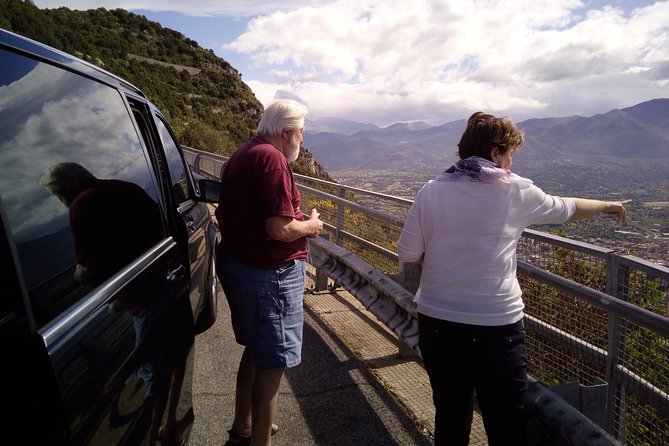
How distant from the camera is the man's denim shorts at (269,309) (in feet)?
8.43

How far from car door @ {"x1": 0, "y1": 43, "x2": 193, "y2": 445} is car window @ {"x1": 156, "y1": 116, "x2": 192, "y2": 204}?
1.03 meters

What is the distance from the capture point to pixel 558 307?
286cm

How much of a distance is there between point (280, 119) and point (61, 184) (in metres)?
1.31

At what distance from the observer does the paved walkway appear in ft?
10.4

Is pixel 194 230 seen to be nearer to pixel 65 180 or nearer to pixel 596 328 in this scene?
pixel 65 180

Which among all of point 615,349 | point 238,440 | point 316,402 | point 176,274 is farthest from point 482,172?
point 316,402

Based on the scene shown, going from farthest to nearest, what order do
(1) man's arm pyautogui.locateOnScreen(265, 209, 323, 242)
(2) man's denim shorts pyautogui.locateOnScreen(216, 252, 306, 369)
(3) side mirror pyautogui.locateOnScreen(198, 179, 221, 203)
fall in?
1. (3) side mirror pyautogui.locateOnScreen(198, 179, 221, 203)
2. (2) man's denim shorts pyautogui.locateOnScreen(216, 252, 306, 369)
3. (1) man's arm pyautogui.locateOnScreen(265, 209, 323, 242)

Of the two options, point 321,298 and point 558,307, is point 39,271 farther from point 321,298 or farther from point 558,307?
point 321,298

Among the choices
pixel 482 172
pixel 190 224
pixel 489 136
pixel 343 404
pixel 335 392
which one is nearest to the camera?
pixel 482 172

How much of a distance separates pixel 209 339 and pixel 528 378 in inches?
117

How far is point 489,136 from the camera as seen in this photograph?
226 centimetres

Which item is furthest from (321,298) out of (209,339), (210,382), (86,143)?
(86,143)

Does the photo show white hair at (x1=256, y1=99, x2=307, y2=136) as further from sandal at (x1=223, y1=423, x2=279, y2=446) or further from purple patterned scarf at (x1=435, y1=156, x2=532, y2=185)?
sandal at (x1=223, y1=423, x2=279, y2=446)

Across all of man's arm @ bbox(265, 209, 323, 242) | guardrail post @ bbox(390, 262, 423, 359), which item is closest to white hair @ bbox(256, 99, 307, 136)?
man's arm @ bbox(265, 209, 323, 242)
